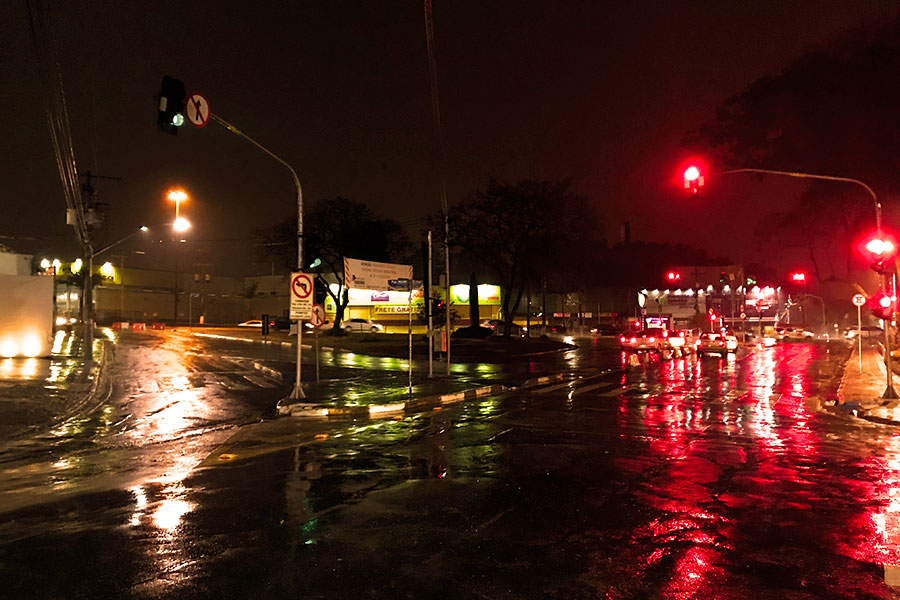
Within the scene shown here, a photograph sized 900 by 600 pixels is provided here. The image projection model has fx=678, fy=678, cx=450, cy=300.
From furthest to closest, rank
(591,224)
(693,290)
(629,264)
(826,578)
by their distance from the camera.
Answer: (629,264)
(693,290)
(591,224)
(826,578)

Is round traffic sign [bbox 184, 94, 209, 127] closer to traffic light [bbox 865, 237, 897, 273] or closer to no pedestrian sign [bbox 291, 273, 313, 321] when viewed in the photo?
no pedestrian sign [bbox 291, 273, 313, 321]

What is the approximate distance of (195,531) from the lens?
6340 mm

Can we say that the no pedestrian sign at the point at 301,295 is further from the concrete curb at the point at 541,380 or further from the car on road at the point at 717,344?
the car on road at the point at 717,344

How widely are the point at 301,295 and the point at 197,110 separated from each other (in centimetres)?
584

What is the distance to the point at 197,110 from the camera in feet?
40.3

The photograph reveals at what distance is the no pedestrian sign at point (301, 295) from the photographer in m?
16.9

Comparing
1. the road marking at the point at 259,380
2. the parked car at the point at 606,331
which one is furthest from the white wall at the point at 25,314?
the parked car at the point at 606,331

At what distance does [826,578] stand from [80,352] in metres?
36.0

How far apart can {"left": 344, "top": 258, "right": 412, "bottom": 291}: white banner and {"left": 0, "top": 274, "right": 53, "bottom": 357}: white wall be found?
45.2 ft

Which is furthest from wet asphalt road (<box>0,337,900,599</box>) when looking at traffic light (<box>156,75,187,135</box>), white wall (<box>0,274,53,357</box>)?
white wall (<box>0,274,53,357</box>)

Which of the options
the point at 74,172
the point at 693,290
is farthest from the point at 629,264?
the point at 74,172

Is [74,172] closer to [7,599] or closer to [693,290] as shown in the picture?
[7,599]

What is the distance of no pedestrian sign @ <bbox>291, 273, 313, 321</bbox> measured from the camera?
666 inches

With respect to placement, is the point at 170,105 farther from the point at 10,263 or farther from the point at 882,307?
the point at 10,263
